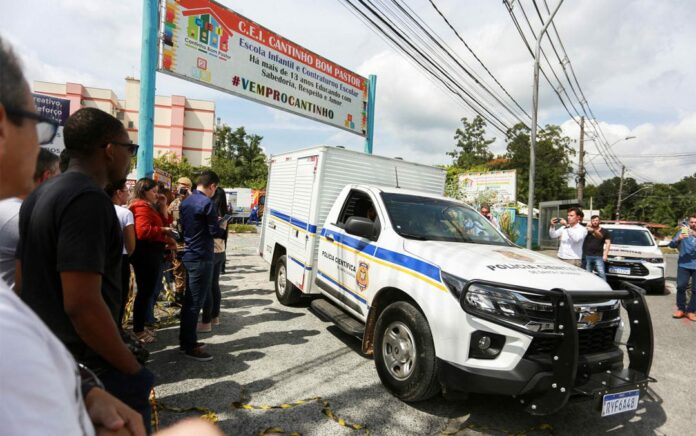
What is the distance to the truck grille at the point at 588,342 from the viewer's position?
278 cm

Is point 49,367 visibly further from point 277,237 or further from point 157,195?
point 277,237

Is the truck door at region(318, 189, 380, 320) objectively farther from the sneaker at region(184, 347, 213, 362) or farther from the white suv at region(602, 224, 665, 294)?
the white suv at region(602, 224, 665, 294)

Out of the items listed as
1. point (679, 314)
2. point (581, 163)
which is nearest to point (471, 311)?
point (679, 314)

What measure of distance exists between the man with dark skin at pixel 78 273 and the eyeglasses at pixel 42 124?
641mm

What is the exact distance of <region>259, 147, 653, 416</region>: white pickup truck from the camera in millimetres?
2721

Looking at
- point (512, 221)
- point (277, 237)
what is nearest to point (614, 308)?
point (277, 237)

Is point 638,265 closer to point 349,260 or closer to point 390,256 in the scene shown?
point 349,260

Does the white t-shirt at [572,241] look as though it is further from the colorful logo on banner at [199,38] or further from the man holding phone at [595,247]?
the colorful logo on banner at [199,38]

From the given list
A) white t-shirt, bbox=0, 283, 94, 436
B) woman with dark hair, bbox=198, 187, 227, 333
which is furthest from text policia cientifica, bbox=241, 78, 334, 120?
white t-shirt, bbox=0, 283, 94, 436

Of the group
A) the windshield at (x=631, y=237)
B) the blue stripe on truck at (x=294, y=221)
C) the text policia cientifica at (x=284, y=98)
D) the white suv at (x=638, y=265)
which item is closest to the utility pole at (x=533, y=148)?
the windshield at (x=631, y=237)

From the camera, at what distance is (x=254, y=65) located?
25.9ft

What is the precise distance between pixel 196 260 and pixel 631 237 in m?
10.3

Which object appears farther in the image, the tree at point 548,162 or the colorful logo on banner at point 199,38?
the tree at point 548,162

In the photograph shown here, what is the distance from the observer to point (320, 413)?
10.4ft
